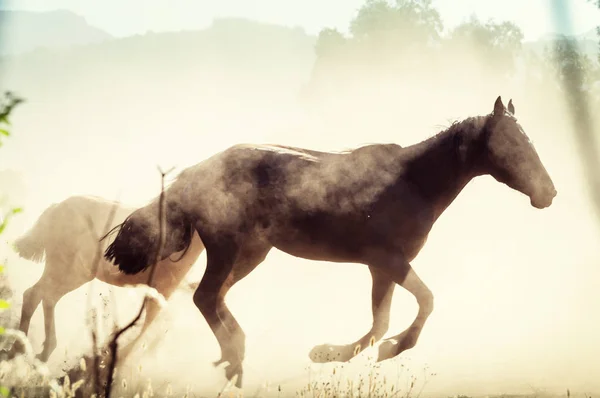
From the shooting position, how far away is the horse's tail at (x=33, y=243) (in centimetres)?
866

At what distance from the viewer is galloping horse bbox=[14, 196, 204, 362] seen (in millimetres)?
7914

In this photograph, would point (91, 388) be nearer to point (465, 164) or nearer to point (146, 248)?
point (146, 248)

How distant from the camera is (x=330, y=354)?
6.51 metres

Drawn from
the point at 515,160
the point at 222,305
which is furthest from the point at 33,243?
the point at 515,160

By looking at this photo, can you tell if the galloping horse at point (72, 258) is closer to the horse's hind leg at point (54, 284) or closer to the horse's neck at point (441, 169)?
the horse's hind leg at point (54, 284)

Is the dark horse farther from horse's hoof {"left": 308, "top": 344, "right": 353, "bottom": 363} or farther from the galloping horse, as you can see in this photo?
the galloping horse

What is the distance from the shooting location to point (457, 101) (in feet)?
75.4

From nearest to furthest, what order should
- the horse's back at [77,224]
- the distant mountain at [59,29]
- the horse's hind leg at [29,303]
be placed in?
the horse's hind leg at [29,303], the horse's back at [77,224], the distant mountain at [59,29]

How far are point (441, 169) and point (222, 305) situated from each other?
2.37 metres

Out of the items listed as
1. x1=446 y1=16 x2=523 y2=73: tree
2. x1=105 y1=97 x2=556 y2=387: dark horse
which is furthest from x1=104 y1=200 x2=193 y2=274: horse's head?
x1=446 y1=16 x2=523 y2=73: tree

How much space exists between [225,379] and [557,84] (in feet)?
65.0

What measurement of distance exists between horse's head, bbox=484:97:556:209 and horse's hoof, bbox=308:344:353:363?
81.2 inches

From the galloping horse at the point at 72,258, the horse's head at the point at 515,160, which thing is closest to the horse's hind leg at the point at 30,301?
the galloping horse at the point at 72,258

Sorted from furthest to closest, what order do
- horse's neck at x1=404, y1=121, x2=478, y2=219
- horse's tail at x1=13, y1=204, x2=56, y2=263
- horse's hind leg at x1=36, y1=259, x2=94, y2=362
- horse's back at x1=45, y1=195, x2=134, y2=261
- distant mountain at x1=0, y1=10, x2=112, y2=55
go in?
distant mountain at x1=0, y1=10, x2=112, y2=55, horse's tail at x1=13, y1=204, x2=56, y2=263, horse's back at x1=45, y1=195, x2=134, y2=261, horse's hind leg at x1=36, y1=259, x2=94, y2=362, horse's neck at x1=404, y1=121, x2=478, y2=219
